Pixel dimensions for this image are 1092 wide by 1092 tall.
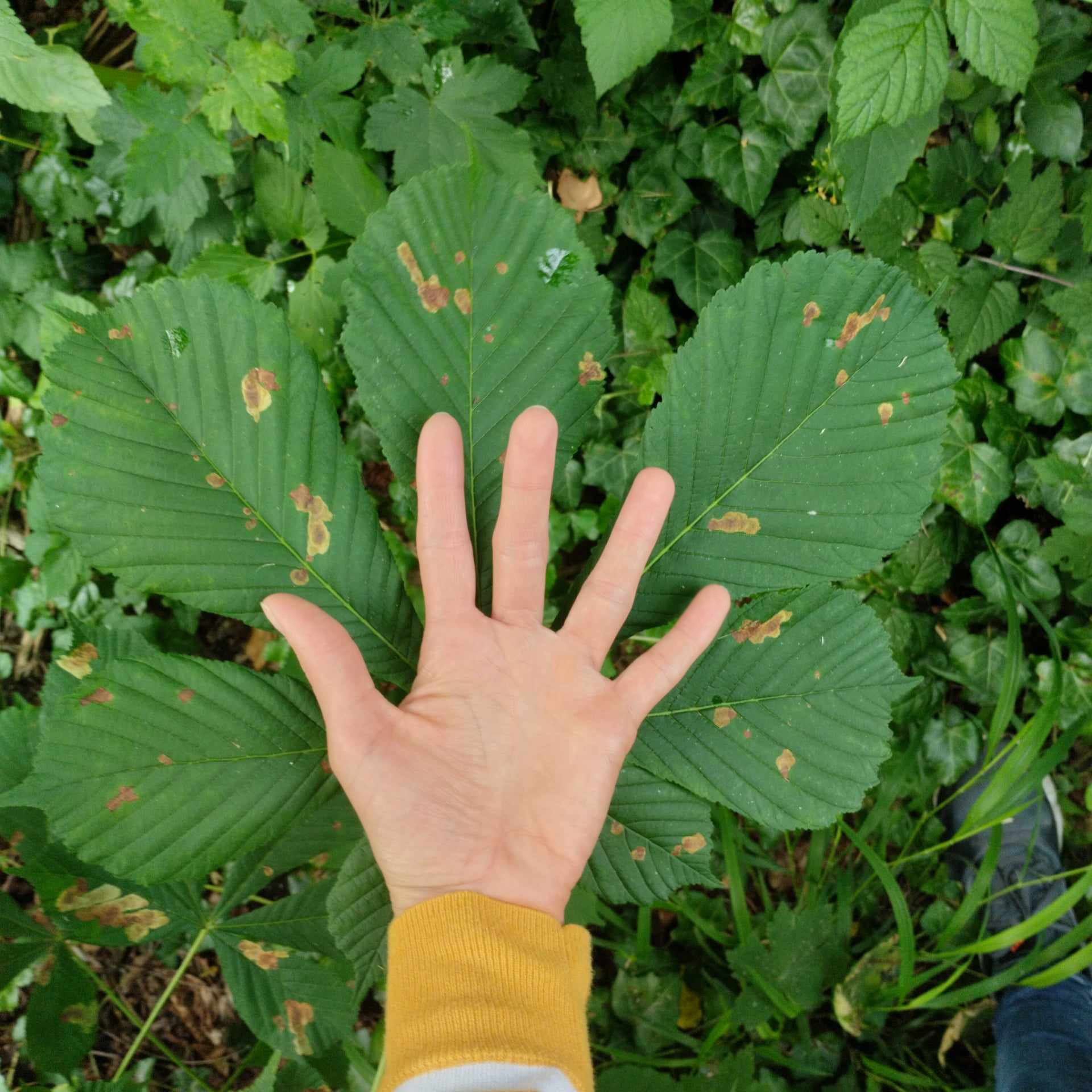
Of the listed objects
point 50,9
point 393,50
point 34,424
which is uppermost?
point 50,9

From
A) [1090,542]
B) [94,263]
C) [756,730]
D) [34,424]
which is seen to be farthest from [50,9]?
[1090,542]

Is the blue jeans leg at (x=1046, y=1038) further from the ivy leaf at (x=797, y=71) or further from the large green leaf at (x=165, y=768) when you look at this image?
the ivy leaf at (x=797, y=71)

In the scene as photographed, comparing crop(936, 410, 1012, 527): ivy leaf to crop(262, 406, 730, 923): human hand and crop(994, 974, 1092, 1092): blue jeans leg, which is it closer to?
crop(262, 406, 730, 923): human hand

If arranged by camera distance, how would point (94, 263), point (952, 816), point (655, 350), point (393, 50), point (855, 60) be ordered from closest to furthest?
1. point (855, 60)
2. point (393, 50)
3. point (655, 350)
4. point (94, 263)
5. point (952, 816)

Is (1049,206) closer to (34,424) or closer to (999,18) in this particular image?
(999,18)

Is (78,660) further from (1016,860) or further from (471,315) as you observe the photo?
(1016,860)

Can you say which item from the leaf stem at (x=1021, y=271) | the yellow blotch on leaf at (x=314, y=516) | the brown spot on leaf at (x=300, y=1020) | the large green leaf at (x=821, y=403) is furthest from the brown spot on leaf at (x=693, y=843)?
the leaf stem at (x=1021, y=271)
